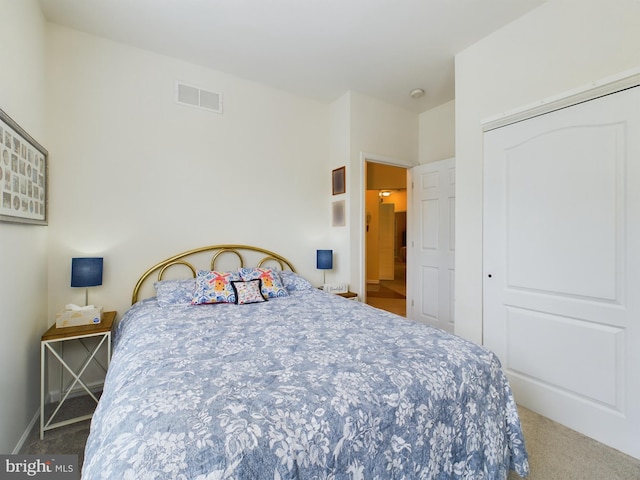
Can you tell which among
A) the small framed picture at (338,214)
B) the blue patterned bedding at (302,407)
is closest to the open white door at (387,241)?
the small framed picture at (338,214)

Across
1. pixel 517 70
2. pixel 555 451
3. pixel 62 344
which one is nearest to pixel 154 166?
pixel 62 344

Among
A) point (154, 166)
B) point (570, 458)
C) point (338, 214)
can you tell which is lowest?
point (570, 458)

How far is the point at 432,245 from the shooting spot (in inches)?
147

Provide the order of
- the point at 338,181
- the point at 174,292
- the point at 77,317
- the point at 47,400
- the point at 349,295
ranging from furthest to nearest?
1. the point at 338,181
2. the point at 349,295
3. the point at 174,292
4. the point at 47,400
5. the point at 77,317

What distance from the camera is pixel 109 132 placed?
2.52 m

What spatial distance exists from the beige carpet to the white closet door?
0.30 ft

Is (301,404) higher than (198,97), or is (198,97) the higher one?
(198,97)

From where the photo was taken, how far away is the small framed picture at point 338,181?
349cm

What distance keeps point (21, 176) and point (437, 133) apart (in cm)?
398

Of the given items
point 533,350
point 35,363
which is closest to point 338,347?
point 533,350

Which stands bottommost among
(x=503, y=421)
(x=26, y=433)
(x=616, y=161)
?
(x=26, y=433)

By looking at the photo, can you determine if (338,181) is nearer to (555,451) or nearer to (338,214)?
(338,214)

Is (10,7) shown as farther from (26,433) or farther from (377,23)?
(26,433)

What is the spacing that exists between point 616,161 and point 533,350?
1.41m
